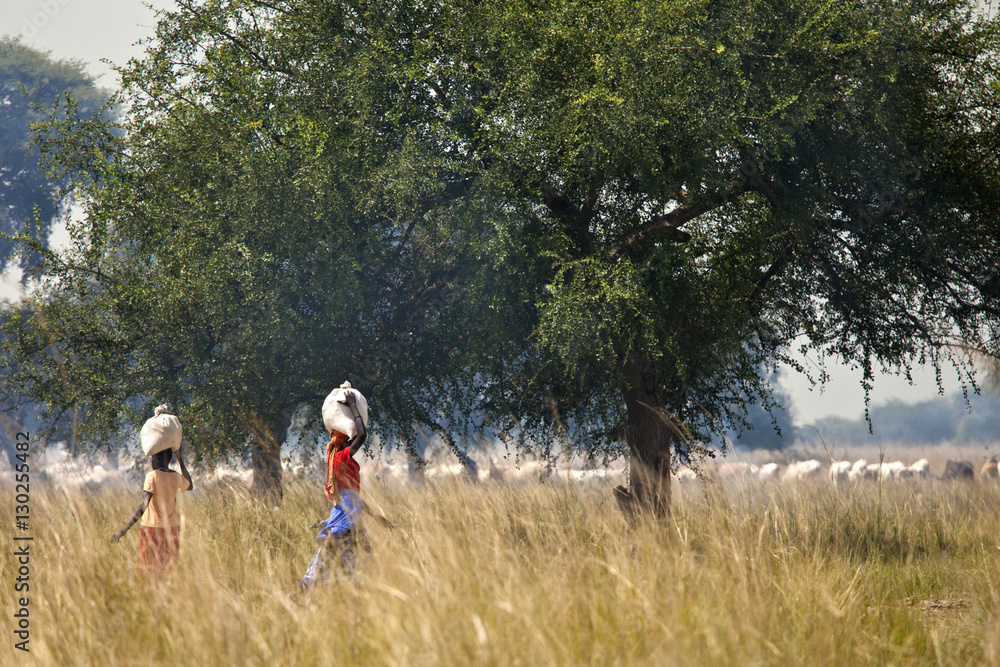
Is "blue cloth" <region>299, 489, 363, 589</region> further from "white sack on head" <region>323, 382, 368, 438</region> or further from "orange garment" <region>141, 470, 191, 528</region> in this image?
"orange garment" <region>141, 470, 191, 528</region>

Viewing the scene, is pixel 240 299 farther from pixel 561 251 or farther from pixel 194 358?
pixel 561 251

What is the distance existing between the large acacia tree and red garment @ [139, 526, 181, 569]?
419 cm

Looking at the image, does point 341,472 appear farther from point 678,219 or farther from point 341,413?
point 678,219

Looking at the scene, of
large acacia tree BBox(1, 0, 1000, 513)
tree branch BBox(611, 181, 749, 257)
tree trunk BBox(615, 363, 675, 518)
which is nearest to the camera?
large acacia tree BBox(1, 0, 1000, 513)

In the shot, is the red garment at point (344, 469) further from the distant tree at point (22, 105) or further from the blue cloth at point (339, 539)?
the distant tree at point (22, 105)

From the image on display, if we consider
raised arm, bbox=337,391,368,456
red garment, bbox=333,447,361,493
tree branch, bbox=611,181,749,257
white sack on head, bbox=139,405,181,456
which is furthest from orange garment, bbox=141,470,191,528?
tree branch, bbox=611,181,749,257

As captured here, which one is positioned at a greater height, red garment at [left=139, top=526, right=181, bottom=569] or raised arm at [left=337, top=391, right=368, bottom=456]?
raised arm at [left=337, top=391, right=368, bottom=456]

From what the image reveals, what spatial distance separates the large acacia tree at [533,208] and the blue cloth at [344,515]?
364cm

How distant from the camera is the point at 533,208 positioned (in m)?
10.0

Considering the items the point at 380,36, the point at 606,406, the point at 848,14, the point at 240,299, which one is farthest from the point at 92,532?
the point at 848,14

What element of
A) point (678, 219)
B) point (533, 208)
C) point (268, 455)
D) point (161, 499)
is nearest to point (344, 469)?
point (161, 499)

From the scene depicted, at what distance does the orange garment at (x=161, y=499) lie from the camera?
19.3 feet

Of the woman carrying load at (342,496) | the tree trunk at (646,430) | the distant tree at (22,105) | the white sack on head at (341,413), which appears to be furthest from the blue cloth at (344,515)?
the distant tree at (22,105)

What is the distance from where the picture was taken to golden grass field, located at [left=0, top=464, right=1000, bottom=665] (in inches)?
150
